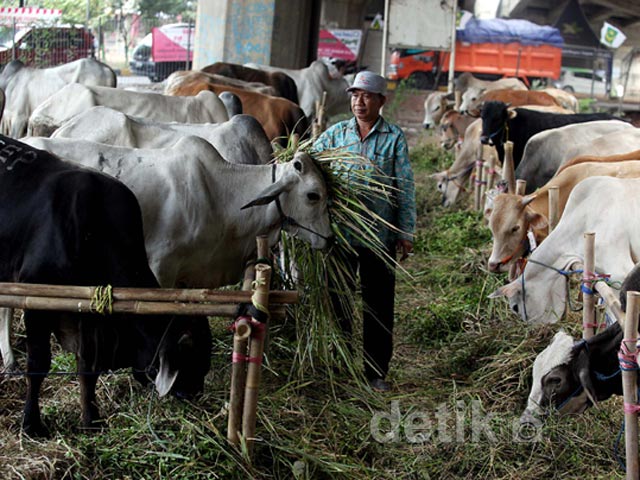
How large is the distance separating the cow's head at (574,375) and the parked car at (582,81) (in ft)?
83.3

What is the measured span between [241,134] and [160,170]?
1.76 m

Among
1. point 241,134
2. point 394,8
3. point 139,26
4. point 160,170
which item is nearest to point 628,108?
point 394,8

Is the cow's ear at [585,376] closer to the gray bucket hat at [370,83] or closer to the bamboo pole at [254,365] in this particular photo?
the bamboo pole at [254,365]

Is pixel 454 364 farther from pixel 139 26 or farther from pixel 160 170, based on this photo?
pixel 139 26

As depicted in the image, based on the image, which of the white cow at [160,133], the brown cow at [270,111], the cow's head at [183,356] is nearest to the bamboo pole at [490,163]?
the brown cow at [270,111]

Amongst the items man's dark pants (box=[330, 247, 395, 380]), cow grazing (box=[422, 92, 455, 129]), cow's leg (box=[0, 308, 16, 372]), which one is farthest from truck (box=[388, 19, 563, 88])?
cow's leg (box=[0, 308, 16, 372])

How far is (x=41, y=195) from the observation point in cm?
425

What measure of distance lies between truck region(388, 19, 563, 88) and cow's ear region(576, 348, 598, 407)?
2195 centimetres

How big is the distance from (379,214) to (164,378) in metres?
1.91

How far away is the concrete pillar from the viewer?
1598 cm

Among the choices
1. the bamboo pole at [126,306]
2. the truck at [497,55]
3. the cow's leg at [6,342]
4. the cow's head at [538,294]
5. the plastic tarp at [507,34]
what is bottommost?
the cow's leg at [6,342]

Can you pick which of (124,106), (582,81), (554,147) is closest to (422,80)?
(582,81)

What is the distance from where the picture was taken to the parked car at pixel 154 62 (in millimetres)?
22969

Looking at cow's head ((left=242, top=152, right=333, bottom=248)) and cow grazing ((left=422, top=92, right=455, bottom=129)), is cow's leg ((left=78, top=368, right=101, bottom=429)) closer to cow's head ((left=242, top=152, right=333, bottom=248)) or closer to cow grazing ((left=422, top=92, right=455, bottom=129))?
cow's head ((left=242, top=152, right=333, bottom=248))
